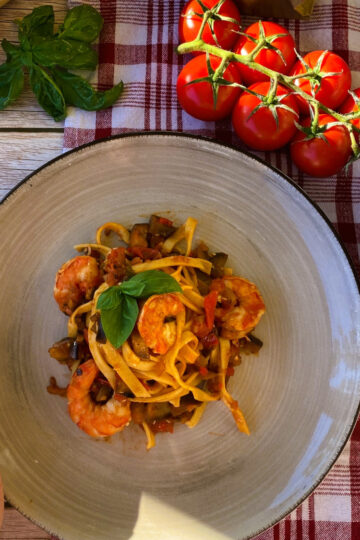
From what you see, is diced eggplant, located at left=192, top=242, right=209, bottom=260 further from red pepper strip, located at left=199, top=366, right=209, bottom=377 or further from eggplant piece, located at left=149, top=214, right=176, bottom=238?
red pepper strip, located at left=199, top=366, right=209, bottom=377

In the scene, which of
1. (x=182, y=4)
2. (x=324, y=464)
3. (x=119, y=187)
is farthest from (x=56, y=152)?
(x=324, y=464)

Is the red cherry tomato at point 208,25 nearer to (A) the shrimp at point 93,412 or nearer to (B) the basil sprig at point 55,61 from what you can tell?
(B) the basil sprig at point 55,61

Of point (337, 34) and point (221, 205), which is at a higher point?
point (337, 34)

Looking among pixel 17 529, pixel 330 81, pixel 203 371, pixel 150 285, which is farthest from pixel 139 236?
pixel 17 529

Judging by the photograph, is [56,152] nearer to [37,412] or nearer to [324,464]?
[37,412]

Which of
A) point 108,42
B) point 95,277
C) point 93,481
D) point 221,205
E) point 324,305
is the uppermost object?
point 108,42

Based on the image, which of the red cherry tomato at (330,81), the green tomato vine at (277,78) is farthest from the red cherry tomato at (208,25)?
the red cherry tomato at (330,81)

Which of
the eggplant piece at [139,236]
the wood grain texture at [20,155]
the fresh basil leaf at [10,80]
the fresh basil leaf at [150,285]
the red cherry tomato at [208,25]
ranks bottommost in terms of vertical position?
the fresh basil leaf at [150,285]
